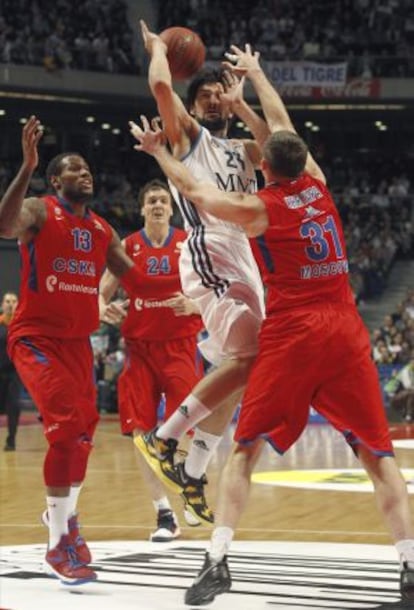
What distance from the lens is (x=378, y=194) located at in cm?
3017

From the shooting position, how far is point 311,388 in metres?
5.76

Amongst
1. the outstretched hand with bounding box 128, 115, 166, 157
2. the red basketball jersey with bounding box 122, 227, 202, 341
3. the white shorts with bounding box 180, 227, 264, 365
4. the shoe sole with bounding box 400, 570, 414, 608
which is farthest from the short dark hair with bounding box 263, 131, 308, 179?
the red basketball jersey with bounding box 122, 227, 202, 341

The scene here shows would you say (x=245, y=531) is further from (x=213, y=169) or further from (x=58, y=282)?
(x=213, y=169)

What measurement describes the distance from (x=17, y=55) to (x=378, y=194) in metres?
9.08

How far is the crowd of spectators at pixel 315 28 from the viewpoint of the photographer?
29500 mm

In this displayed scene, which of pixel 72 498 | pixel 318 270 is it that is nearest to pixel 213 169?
pixel 318 270

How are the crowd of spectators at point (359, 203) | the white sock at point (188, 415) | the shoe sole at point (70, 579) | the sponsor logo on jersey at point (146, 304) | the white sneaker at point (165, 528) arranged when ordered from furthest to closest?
the crowd of spectators at point (359, 203)
the sponsor logo on jersey at point (146, 304)
the white sneaker at point (165, 528)
the white sock at point (188, 415)
the shoe sole at point (70, 579)

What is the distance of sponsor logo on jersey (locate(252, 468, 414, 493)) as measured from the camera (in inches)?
443

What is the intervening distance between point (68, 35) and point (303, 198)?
996 inches

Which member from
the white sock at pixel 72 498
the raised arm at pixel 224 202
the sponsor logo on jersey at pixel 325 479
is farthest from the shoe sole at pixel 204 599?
the sponsor logo on jersey at pixel 325 479

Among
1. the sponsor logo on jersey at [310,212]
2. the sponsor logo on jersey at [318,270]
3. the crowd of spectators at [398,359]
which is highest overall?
the sponsor logo on jersey at [310,212]

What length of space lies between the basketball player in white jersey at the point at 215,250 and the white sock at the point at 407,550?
1432 mm

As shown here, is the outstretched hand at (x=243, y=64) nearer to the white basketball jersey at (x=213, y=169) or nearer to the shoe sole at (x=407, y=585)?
the white basketball jersey at (x=213, y=169)

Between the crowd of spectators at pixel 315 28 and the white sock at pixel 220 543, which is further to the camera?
the crowd of spectators at pixel 315 28
